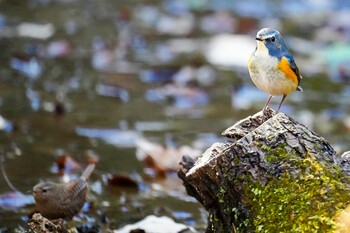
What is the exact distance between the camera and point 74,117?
7.59 m

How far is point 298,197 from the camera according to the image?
3697 millimetres

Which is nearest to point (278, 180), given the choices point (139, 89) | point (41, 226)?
point (41, 226)

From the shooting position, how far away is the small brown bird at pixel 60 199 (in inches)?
195

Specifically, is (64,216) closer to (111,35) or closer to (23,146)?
(23,146)

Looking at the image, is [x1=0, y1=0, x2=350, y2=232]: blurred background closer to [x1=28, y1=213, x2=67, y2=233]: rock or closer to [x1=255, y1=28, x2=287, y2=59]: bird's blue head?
[x1=28, y1=213, x2=67, y2=233]: rock

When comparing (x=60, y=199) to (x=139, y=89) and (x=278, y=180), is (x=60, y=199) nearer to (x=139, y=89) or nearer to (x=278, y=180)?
(x=278, y=180)

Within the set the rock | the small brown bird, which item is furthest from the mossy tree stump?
the small brown bird

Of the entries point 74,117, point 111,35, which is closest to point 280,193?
point 74,117

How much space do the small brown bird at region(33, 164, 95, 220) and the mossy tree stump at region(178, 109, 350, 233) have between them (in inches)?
50.7

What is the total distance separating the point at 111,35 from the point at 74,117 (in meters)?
3.22

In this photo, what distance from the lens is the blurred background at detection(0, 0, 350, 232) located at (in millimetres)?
6055

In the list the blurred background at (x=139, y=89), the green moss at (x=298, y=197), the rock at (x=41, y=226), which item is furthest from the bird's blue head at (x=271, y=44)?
the blurred background at (x=139, y=89)

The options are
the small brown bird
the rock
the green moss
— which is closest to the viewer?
the green moss

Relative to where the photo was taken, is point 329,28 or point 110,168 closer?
point 110,168
